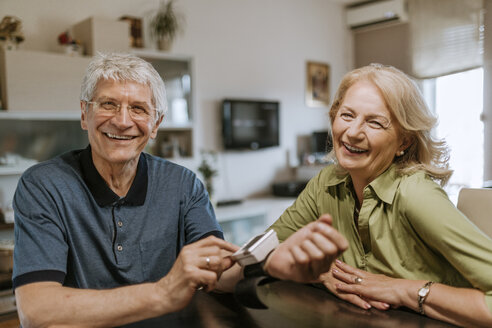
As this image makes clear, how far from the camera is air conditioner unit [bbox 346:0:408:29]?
5180 millimetres

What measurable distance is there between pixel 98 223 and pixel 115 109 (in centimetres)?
36

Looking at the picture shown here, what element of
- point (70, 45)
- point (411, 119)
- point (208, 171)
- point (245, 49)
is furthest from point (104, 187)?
point (245, 49)

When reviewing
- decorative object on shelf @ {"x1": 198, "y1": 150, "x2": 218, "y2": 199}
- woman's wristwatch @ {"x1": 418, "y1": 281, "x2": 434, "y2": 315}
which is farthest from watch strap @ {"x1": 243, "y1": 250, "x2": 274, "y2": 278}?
decorative object on shelf @ {"x1": 198, "y1": 150, "x2": 218, "y2": 199}

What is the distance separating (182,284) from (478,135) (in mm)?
4756

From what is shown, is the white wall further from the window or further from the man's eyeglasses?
the man's eyeglasses

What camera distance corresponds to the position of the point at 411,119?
1.30 meters

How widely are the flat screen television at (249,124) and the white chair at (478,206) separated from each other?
10.7 ft

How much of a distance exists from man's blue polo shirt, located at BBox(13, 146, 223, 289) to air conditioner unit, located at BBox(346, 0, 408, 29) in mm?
4627

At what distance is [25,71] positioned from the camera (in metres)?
2.96

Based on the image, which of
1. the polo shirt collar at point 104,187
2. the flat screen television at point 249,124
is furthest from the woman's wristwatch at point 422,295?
the flat screen television at point 249,124

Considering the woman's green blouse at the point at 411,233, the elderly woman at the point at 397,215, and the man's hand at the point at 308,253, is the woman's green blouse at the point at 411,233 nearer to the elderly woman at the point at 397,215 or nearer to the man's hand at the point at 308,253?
the elderly woman at the point at 397,215

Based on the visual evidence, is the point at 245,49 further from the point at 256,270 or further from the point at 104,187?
the point at 256,270

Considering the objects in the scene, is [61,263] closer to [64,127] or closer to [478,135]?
[64,127]

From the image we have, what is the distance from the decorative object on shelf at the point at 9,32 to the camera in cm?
297
